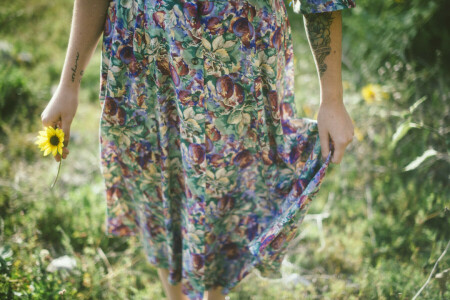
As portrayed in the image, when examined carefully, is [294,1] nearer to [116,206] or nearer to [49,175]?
[116,206]

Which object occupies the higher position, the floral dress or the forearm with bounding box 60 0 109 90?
the forearm with bounding box 60 0 109 90

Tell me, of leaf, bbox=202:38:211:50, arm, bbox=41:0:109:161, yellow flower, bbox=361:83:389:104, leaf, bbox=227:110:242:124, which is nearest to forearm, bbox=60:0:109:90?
arm, bbox=41:0:109:161

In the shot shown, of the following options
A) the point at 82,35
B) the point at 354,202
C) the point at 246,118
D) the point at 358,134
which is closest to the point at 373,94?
the point at 358,134

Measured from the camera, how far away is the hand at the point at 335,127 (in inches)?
41.7

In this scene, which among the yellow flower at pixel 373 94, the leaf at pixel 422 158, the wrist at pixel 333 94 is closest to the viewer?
the wrist at pixel 333 94

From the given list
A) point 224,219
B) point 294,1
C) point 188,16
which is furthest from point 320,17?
point 224,219

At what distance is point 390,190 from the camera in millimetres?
2107

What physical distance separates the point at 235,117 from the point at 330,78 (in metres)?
0.30

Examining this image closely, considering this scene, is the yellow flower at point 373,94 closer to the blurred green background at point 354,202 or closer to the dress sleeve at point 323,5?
the blurred green background at point 354,202

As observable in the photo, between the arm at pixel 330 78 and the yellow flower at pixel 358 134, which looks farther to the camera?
the yellow flower at pixel 358 134

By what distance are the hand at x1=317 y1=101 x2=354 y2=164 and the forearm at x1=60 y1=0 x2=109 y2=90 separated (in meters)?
0.73

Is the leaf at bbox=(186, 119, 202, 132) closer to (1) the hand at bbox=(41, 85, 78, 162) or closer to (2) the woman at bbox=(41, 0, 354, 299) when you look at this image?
(2) the woman at bbox=(41, 0, 354, 299)

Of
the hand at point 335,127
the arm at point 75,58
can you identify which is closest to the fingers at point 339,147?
the hand at point 335,127

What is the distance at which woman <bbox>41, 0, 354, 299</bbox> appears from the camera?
40.3 inches
